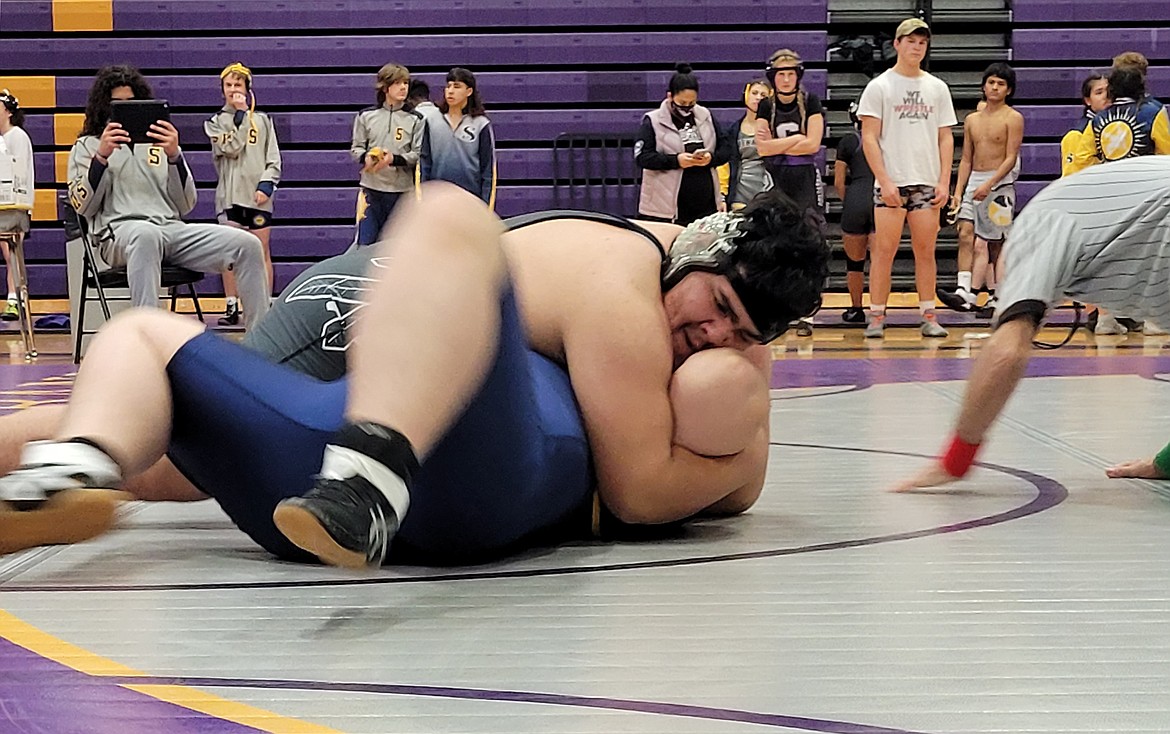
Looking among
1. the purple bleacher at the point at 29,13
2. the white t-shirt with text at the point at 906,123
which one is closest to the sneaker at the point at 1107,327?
the white t-shirt with text at the point at 906,123

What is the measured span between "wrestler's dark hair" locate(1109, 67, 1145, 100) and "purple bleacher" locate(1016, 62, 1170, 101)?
3127 mm

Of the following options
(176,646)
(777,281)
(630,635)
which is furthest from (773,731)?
(777,281)

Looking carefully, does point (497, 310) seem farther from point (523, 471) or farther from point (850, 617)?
point (850, 617)

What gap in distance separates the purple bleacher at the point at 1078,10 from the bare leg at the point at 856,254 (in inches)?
120

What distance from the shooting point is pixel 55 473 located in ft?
4.71

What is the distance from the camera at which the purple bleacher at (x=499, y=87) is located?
33.7 feet

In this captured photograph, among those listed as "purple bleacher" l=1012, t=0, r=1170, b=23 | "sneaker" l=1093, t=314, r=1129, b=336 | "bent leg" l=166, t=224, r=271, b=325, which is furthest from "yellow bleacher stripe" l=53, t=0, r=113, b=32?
"sneaker" l=1093, t=314, r=1129, b=336

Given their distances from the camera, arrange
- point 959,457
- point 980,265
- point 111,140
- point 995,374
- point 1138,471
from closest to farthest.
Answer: point 995,374 < point 959,457 < point 1138,471 < point 111,140 < point 980,265

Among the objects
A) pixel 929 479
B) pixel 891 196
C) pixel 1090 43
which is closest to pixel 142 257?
pixel 891 196

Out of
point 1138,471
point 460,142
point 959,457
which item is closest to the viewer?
point 959,457

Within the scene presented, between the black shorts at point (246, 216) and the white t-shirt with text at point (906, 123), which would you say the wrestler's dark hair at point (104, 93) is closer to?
the black shorts at point (246, 216)

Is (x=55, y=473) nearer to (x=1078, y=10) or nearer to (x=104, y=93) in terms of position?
(x=104, y=93)

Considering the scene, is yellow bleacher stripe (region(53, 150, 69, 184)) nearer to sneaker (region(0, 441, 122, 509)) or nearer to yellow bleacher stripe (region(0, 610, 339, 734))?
yellow bleacher stripe (region(0, 610, 339, 734))

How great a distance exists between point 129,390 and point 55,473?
26 centimetres
